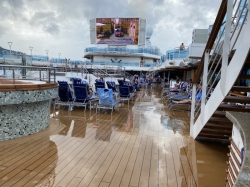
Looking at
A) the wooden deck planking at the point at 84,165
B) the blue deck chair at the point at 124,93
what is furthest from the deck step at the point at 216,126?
the blue deck chair at the point at 124,93

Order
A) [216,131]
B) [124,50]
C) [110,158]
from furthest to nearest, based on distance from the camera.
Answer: [124,50], [216,131], [110,158]

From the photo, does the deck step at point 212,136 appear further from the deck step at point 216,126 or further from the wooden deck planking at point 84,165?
the wooden deck planking at point 84,165

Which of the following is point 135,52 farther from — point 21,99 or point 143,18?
point 21,99

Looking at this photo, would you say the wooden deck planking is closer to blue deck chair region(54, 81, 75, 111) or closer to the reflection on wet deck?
the reflection on wet deck

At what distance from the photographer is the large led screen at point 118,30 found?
1661 inches

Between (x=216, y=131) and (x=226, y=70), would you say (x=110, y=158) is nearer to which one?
(x=226, y=70)

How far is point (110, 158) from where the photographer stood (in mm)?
3170

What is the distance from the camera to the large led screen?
42.2 m

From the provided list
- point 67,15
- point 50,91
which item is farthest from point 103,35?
point 50,91

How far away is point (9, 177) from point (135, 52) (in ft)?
137

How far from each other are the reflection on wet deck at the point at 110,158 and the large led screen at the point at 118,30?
3965 centimetres

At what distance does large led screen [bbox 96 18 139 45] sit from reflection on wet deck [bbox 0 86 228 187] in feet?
130

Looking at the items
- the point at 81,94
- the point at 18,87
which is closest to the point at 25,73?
the point at 81,94

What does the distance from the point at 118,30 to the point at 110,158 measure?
4192cm
